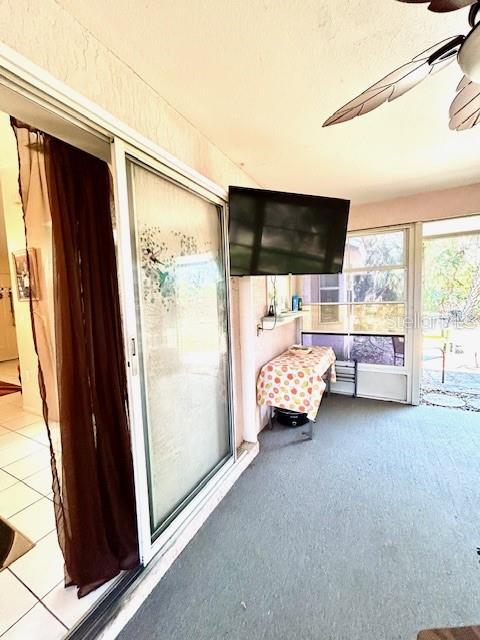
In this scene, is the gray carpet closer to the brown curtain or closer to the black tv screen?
the brown curtain

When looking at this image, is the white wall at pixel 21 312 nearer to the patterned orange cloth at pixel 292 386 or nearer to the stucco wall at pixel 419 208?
the patterned orange cloth at pixel 292 386

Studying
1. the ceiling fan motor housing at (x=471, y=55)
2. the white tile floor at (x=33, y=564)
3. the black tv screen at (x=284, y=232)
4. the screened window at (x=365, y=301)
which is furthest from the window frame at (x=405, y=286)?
the white tile floor at (x=33, y=564)

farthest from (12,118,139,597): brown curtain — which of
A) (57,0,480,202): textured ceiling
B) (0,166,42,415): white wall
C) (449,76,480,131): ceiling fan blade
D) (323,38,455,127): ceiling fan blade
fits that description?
(0,166,42,415): white wall

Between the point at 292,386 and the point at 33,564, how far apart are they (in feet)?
6.79

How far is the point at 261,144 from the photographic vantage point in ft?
6.97

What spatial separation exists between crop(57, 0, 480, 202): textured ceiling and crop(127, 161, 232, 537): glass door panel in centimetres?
48

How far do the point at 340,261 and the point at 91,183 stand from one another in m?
1.88

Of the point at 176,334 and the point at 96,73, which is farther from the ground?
the point at 96,73

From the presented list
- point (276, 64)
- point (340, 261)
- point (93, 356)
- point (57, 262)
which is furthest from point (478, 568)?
point (276, 64)

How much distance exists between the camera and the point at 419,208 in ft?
10.8

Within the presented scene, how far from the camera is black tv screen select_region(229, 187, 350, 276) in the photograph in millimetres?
2012

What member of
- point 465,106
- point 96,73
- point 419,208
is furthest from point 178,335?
point 419,208

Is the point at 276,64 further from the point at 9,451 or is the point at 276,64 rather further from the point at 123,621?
the point at 9,451

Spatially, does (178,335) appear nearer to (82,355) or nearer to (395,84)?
(82,355)
